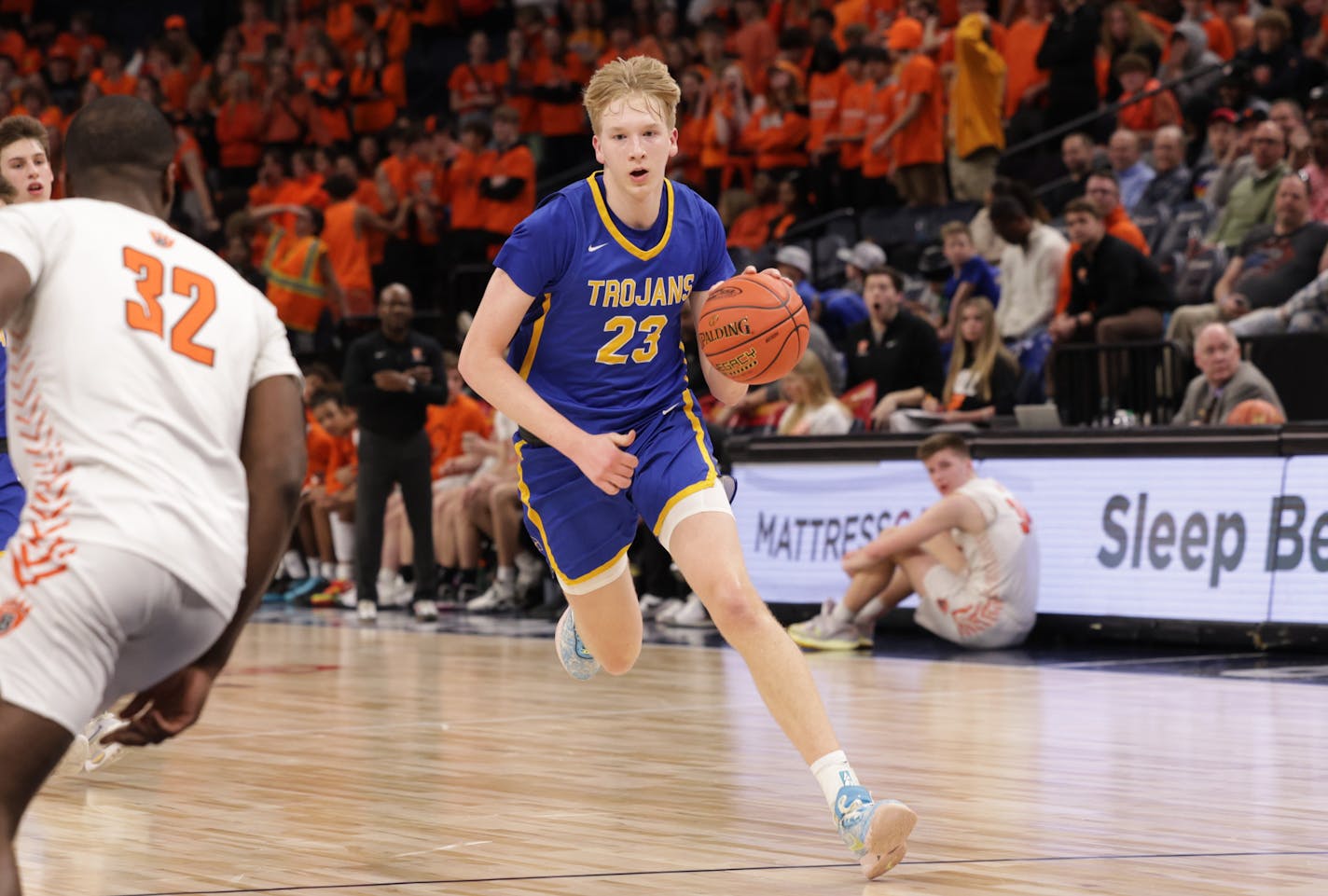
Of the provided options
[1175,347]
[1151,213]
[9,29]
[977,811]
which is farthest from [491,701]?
[9,29]

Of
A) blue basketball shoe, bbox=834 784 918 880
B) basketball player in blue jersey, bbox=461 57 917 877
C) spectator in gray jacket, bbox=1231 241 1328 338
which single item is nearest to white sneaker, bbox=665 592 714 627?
spectator in gray jacket, bbox=1231 241 1328 338

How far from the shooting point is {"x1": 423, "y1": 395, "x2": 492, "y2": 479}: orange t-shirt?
1462 centimetres

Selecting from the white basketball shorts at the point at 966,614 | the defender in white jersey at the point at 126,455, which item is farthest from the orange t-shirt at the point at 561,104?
the defender in white jersey at the point at 126,455

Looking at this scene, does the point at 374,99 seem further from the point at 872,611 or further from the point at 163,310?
the point at 163,310

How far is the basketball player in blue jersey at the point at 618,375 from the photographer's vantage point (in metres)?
4.99

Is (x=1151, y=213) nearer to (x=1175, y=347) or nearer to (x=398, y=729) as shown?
(x=1175, y=347)

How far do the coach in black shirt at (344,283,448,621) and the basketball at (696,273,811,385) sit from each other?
7.44 m

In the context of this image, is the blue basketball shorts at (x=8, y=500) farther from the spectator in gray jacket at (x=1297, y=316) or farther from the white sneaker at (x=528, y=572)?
the white sneaker at (x=528, y=572)

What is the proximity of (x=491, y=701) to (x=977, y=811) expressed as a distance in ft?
11.5

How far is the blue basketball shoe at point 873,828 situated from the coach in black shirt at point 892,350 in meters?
7.72

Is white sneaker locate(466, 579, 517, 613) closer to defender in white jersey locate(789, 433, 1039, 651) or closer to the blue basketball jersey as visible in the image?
defender in white jersey locate(789, 433, 1039, 651)

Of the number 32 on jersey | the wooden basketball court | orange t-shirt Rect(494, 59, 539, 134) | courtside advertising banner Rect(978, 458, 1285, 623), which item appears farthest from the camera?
orange t-shirt Rect(494, 59, 539, 134)

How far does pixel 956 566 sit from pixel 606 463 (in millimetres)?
5753

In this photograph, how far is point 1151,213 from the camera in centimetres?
1364
